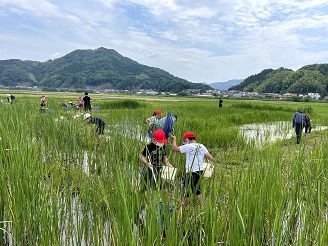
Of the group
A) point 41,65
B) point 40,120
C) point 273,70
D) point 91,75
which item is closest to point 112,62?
point 91,75

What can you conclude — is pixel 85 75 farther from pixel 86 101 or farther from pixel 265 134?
pixel 265 134

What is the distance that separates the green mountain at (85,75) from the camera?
13770 centimetres

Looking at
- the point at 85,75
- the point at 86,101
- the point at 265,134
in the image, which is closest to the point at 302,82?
the point at 86,101

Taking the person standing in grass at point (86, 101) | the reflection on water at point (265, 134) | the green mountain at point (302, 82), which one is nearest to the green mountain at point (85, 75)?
the green mountain at point (302, 82)

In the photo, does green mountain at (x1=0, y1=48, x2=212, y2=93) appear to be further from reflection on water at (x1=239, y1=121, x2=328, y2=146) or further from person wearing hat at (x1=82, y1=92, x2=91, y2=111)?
reflection on water at (x1=239, y1=121, x2=328, y2=146)

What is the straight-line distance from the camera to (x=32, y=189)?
2.48 m

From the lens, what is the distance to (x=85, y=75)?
145 metres

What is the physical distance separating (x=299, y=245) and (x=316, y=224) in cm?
71

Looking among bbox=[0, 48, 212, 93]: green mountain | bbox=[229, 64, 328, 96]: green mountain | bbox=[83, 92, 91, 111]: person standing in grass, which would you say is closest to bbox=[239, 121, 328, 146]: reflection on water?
bbox=[83, 92, 91, 111]: person standing in grass

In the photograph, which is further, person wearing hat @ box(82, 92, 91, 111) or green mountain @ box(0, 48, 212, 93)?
green mountain @ box(0, 48, 212, 93)

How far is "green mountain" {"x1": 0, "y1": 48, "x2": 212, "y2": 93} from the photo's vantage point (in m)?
138

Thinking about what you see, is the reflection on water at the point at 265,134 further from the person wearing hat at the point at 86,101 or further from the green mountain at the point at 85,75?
the green mountain at the point at 85,75

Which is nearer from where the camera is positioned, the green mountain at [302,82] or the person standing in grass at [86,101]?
the person standing in grass at [86,101]

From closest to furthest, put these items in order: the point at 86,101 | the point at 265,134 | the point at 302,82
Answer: the point at 265,134, the point at 86,101, the point at 302,82
